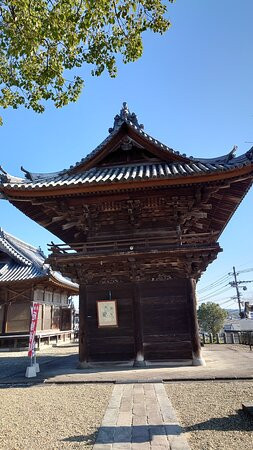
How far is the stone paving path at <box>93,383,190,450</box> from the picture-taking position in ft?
13.8

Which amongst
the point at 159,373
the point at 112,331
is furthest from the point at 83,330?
the point at 159,373

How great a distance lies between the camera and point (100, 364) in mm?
10375

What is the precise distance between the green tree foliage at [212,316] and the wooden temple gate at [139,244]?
34.9 metres

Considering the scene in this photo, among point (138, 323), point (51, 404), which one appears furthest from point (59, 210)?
point (51, 404)

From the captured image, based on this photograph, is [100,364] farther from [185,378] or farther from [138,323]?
[185,378]

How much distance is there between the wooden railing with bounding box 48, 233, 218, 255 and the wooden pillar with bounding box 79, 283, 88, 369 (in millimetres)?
1433

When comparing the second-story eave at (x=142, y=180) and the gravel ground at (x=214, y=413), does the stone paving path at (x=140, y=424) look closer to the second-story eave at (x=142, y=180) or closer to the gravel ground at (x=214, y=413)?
the gravel ground at (x=214, y=413)

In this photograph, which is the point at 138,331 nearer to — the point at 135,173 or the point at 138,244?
the point at 138,244

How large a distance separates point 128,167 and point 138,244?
10.2 feet

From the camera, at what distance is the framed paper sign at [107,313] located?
34.3 feet

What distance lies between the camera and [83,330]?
10586 mm

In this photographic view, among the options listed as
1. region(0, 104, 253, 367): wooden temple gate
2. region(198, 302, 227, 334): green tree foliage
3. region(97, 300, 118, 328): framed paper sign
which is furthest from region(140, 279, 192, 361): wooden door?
region(198, 302, 227, 334): green tree foliage

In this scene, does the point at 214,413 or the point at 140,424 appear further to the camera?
the point at 214,413

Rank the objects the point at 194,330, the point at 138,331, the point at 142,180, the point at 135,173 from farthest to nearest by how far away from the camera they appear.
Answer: the point at 135,173, the point at 138,331, the point at 194,330, the point at 142,180
